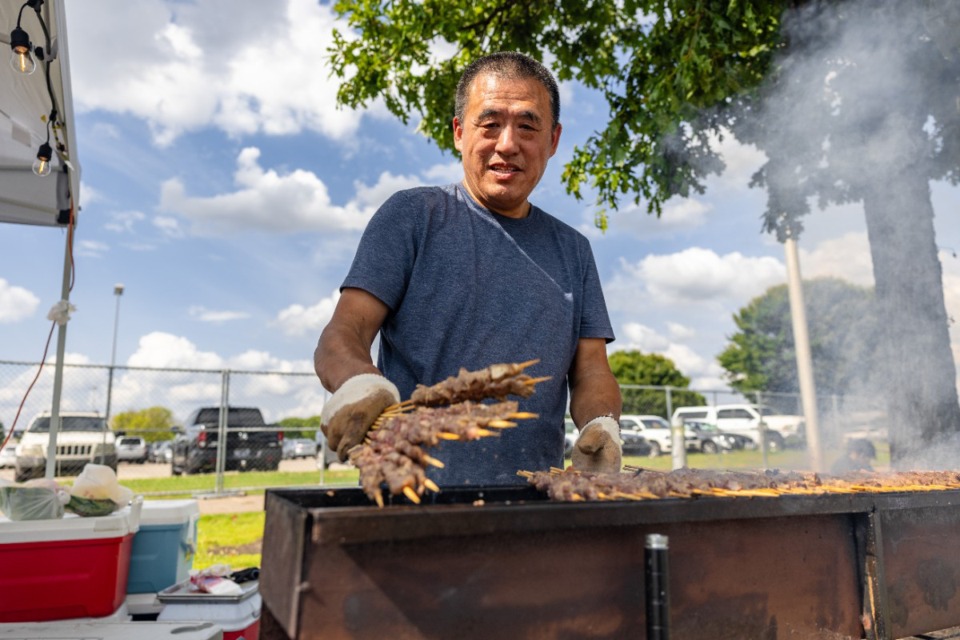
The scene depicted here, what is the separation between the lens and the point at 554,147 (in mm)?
3125

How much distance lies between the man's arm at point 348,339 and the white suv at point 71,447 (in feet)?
39.6

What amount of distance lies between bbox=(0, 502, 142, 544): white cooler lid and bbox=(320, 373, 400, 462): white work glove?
8.74 ft

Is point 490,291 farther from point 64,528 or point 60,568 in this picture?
point 60,568

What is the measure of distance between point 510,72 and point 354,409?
5.76ft

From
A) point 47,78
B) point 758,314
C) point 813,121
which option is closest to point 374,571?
point 47,78

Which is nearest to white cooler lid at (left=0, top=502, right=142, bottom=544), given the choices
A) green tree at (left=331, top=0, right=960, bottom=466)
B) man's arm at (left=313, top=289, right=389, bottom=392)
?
man's arm at (left=313, top=289, right=389, bottom=392)

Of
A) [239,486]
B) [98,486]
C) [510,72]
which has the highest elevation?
[510,72]

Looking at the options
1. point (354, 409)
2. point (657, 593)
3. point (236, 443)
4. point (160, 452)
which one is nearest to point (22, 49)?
point (354, 409)

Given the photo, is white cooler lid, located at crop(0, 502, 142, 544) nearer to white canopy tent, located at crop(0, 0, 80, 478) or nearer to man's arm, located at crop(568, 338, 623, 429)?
white canopy tent, located at crop(0, 0, 80, 478)

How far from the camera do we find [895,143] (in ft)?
24.2

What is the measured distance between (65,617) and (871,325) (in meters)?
9.87

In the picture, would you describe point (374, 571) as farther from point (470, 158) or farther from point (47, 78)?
point (47, 78)

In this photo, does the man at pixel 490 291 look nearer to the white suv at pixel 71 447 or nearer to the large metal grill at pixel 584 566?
the large metal grill at pixel 584 566

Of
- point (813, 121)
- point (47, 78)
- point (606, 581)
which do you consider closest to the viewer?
point (606, 581)
